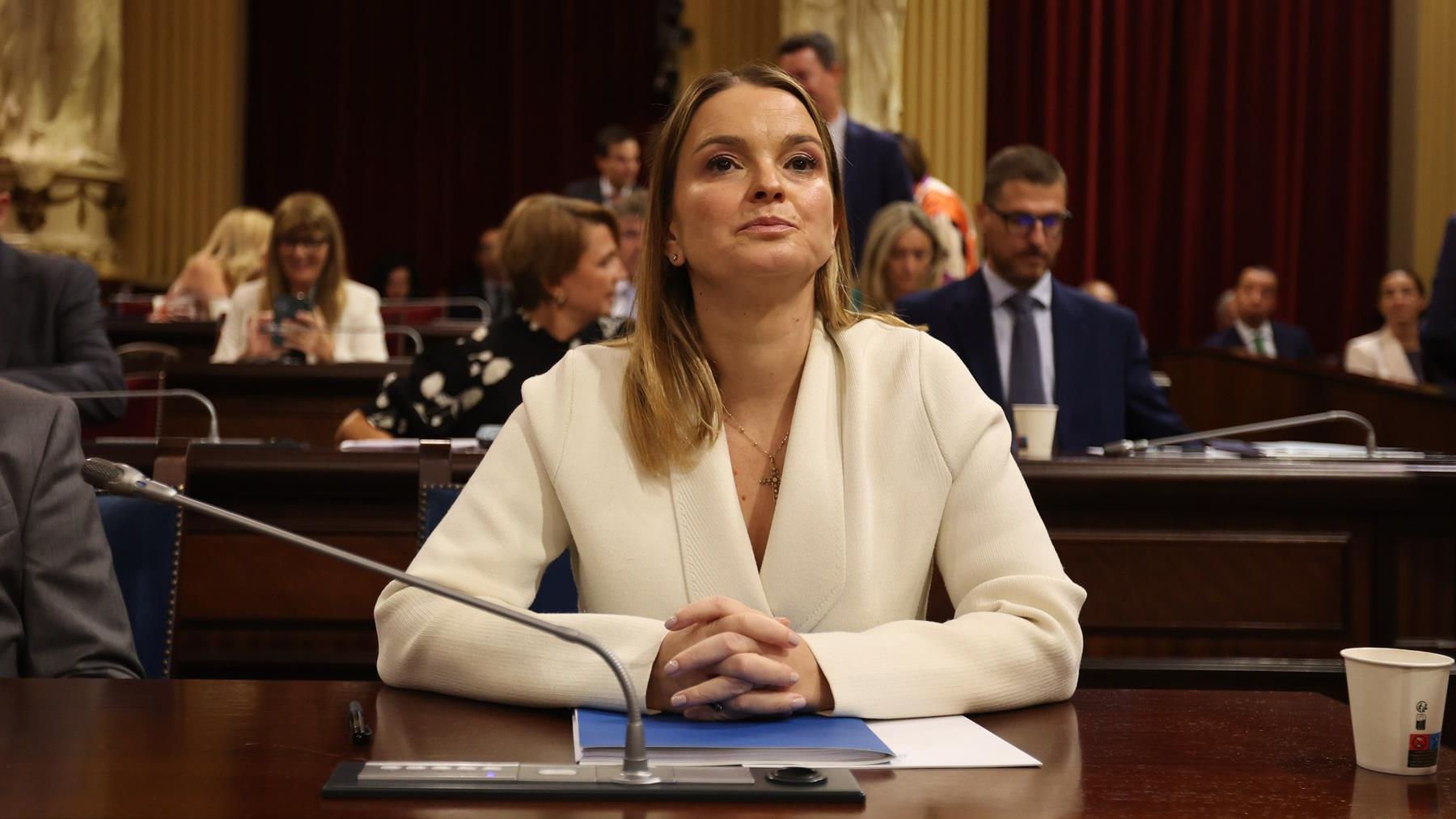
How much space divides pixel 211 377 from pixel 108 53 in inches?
215

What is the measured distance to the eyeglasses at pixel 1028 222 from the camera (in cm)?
414

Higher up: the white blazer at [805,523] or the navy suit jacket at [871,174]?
the navy suit jacket at [871,174]

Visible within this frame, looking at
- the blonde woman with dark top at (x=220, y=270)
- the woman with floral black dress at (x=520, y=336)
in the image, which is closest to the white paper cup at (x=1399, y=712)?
the woman with floral black dress at (x=520, y=336)

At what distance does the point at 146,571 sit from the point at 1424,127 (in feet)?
35.9

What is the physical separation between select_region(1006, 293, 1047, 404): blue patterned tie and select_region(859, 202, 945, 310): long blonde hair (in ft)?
3.65

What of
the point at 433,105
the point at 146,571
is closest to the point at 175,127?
the point at 433,105

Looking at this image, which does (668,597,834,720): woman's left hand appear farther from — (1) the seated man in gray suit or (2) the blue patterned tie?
(2) the blue patterned tie

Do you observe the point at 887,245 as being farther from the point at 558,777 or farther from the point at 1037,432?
the point at 558,777

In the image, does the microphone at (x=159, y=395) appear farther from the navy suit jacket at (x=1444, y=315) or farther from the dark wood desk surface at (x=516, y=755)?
the navy suit jacket at (x=1444, y=315)

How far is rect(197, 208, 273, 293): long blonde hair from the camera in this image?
8.07 meters

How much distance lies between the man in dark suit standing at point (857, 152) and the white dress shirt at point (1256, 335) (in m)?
4.82

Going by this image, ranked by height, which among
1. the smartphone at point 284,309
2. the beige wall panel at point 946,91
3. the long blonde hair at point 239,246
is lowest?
the smartphone at point 284,309

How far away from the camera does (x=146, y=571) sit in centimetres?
204

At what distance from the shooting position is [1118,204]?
1180 centimetres
